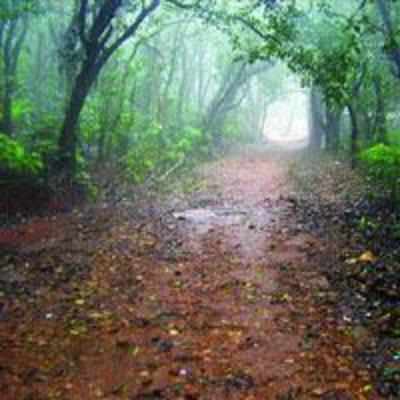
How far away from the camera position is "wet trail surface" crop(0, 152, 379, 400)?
→ 16.3 ft

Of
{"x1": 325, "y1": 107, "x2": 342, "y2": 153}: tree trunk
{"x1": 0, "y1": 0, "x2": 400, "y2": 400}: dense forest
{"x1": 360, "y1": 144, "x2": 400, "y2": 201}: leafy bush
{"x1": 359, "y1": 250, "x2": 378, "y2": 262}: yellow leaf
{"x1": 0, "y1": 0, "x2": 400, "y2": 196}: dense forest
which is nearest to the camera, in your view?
{"x1": 0, "y1": 0, "x2": 400, "y2": 400}: dense forest

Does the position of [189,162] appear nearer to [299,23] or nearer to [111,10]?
[299,23]

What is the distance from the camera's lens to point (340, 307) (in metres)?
6.54

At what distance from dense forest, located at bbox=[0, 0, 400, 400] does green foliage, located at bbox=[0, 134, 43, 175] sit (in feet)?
0.10

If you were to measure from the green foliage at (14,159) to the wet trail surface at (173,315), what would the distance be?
4.20ft

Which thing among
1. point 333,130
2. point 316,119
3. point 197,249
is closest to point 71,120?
point 197,249

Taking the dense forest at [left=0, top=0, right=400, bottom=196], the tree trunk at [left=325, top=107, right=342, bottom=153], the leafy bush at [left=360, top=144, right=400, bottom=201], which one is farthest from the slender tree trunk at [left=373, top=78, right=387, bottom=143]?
the leafy bush at [left=360, top=144, right=400, bottom=201]

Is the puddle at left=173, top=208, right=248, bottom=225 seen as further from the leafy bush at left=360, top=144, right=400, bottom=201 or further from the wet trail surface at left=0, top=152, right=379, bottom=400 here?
the leafy bush at left=360, top=144, right=400, bottom=201

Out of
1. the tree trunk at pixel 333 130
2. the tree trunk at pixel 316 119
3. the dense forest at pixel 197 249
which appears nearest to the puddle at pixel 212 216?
the dense forest at pixel 197 249

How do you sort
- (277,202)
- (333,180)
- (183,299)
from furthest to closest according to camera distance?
(333,180), (277,202), (183,299)

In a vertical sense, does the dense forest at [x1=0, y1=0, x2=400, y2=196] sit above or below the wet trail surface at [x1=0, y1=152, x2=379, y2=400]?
above

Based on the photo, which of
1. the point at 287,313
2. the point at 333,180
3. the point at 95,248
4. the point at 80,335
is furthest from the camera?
the point at 333,180

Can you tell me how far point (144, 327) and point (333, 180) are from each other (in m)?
10.2

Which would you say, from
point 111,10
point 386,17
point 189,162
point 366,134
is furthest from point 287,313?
point 189,162
